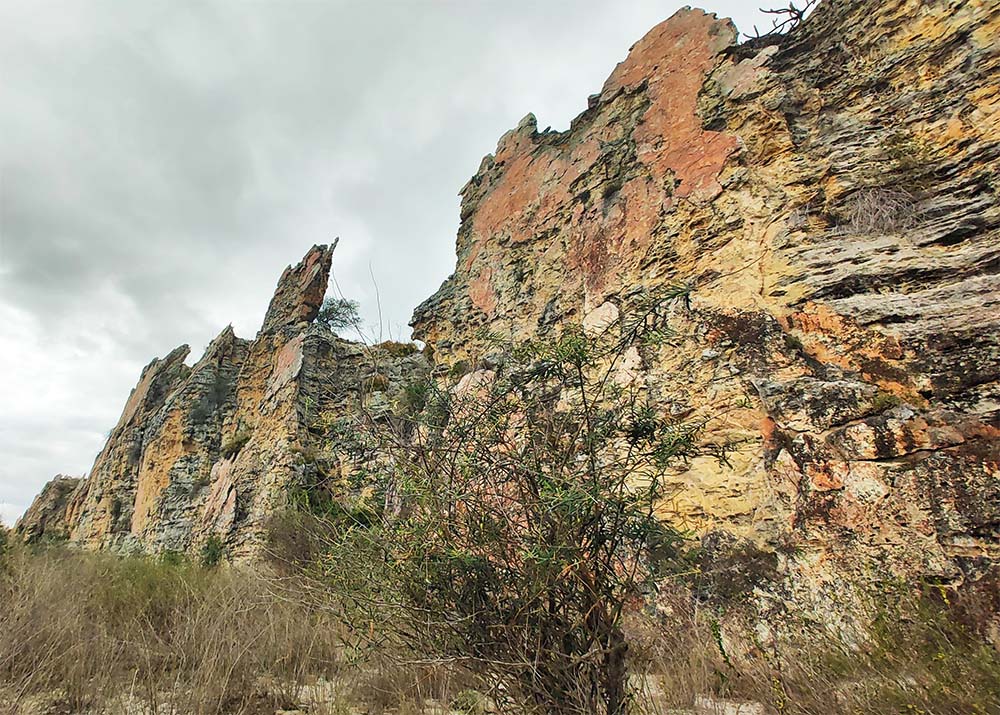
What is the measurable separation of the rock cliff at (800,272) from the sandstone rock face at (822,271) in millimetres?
21

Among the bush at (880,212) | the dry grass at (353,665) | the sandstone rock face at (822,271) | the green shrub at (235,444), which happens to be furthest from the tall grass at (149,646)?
the green shrub at (235,444)

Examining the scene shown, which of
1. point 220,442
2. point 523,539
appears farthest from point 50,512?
point 523,539

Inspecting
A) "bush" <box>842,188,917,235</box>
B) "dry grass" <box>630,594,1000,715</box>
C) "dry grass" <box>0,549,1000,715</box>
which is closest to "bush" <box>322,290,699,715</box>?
"dry grass" <box>0,549,1000,715</box>

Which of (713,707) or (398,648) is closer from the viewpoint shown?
(398,648)

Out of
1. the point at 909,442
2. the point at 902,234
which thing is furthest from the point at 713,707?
the point at 902,234

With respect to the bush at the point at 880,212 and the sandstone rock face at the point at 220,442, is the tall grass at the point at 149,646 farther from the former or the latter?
the bush at the point at 880,212

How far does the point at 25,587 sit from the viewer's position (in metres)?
3.81

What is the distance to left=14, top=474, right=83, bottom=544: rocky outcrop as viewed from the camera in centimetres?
1692

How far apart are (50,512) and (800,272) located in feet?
79.2

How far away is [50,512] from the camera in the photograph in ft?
60.8

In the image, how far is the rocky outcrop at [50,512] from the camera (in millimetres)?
16919

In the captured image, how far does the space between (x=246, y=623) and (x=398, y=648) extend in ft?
6.88

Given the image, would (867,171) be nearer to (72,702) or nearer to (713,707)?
(713,707)

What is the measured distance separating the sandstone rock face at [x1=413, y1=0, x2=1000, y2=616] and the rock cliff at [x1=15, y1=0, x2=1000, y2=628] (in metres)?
0.02
